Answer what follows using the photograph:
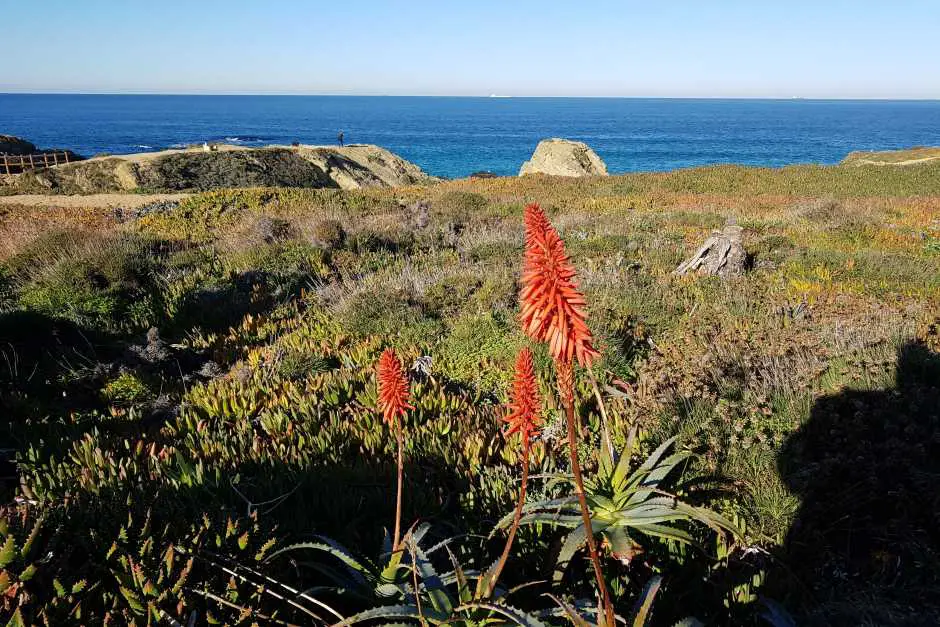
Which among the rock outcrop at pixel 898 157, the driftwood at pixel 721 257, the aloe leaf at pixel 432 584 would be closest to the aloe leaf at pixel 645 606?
the aloe leaf at pixel 432 584

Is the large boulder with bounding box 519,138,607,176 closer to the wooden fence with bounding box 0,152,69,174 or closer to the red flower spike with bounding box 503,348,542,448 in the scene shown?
the wooden fence with bounding box 0,152,69,174

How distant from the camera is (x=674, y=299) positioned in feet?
24.6

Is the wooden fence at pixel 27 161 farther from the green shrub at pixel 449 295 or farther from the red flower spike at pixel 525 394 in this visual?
the red flower spike at pixel 525 394

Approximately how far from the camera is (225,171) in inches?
1340

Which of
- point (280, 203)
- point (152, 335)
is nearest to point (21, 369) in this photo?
point (152, 335)

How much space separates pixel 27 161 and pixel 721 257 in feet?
154

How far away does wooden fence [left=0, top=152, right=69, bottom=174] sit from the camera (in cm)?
3588

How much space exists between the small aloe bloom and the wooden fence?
4386 cm

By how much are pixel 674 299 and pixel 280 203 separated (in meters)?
14.7

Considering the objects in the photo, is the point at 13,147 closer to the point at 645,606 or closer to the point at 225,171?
the point at 225,171

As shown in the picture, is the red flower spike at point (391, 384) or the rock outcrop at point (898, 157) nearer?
the red flower spike at point (391, 384)

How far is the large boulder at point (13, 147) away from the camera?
4139 cm

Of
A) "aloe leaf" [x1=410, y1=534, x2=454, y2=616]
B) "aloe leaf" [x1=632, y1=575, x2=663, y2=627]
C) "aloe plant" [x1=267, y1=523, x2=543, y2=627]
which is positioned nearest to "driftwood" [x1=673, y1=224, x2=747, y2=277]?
"aloe leaf" [x1=632, y1=575, x2=663, y2=627]

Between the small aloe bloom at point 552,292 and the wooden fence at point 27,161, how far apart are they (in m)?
43.9
